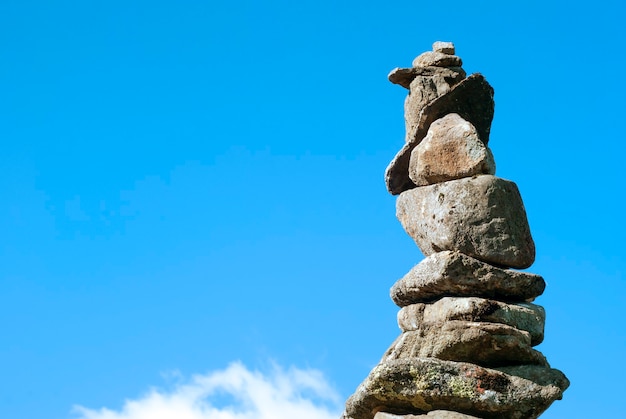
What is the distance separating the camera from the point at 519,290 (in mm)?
12961

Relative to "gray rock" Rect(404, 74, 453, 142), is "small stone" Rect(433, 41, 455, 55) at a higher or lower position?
higher

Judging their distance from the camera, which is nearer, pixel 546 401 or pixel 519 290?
pixel 546 401

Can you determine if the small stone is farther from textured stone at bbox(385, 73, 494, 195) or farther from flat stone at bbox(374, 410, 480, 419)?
flat stone at bbox(374, 410, 480, 419)

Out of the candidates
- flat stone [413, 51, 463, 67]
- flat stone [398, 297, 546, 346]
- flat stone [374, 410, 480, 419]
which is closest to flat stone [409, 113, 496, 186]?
flat stone [413, 51, 463, 67]

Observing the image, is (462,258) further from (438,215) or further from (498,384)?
(498,384)

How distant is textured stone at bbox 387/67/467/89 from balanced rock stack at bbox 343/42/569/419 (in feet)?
0.11

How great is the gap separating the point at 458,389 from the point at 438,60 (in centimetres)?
477

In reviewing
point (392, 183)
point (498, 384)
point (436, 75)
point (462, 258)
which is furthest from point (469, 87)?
point (498, 384)

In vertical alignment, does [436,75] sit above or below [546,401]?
above

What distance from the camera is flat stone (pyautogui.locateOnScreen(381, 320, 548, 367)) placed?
486 inches

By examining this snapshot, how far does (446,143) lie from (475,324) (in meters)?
2.45

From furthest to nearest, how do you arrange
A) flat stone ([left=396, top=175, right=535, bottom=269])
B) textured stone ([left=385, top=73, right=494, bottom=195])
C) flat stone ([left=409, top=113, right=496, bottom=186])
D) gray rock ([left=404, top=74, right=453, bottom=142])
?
gray rock ([left=404, top=74, right=453, bottom=142]) → textured stone ([left=385, top=73, right=494, bottom=195]) → flat stone ([left=409, top=113, right=496, bottom=186]) → flat stone ([left=396, top=175, right=535, bottom=269])

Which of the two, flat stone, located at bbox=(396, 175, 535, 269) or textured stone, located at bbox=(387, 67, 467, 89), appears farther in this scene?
textured stone, located at bbox=(387, 67, 467, 89)

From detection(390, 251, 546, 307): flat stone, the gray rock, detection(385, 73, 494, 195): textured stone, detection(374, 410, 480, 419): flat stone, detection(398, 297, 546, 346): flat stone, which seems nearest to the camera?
detection(374, 410, 480, 419): flat stone
